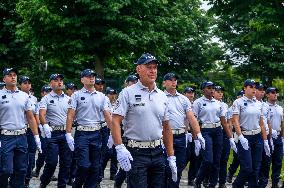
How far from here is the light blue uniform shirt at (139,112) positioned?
7176 millimetres

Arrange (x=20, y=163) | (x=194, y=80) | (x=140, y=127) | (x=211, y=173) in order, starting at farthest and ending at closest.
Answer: (x=194, y=80), (x=211, y=173), (x=20, y=163), (x=140, y=127)

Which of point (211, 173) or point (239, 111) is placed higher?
point (239, 111)

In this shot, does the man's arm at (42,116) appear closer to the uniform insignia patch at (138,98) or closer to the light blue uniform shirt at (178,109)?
the light blue uniform shirt at (178,109)

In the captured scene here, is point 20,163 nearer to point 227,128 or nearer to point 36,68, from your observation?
point 227,128

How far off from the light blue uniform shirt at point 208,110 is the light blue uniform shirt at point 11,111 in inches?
166

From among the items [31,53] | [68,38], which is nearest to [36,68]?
[31,53]

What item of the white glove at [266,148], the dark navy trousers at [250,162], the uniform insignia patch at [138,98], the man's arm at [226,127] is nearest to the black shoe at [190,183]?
the man's arm at [226,127]

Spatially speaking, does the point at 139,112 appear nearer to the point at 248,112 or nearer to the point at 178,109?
the point at 178,109

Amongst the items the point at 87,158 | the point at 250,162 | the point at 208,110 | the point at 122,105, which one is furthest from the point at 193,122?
the point at 122,105

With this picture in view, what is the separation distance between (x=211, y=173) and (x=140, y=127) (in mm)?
5182

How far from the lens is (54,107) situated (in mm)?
12023

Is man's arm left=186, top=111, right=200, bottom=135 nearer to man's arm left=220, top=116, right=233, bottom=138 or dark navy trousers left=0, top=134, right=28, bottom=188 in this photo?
man's arm left=220, top=116, right=233, bottom=138

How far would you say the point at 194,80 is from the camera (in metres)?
40.0

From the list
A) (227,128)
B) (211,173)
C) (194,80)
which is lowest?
(211,173)
